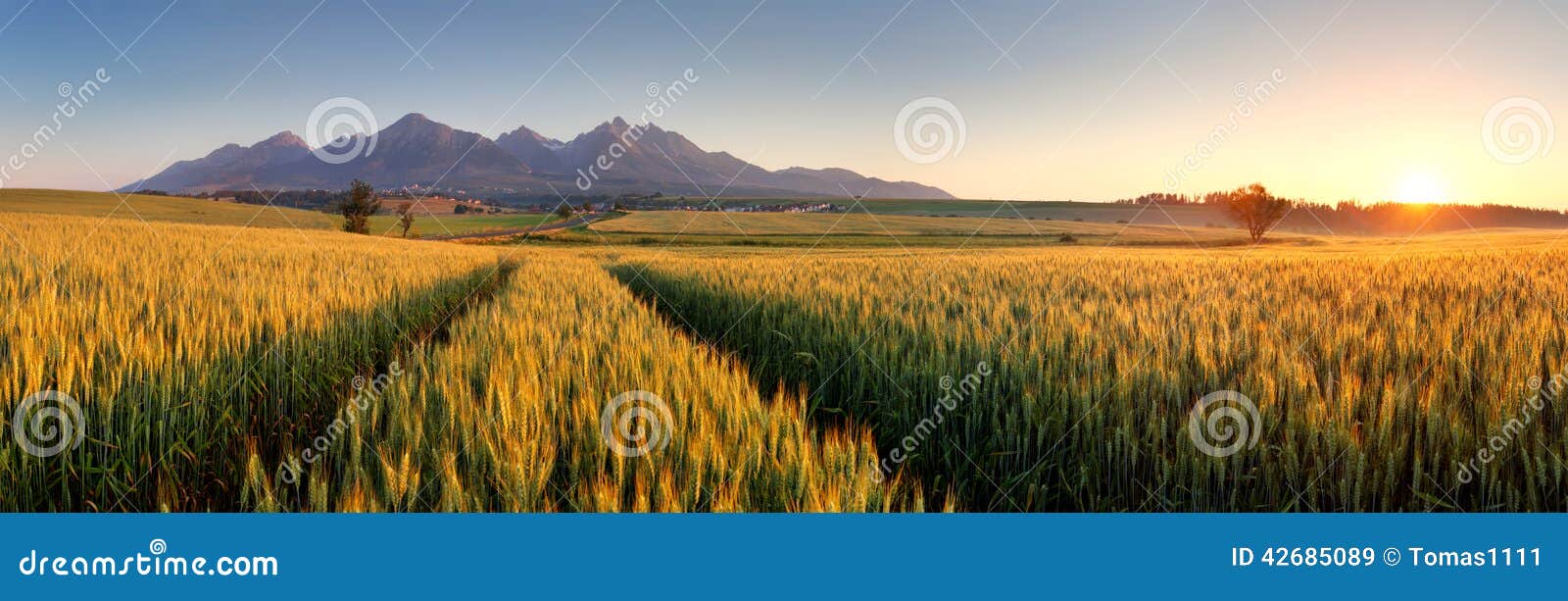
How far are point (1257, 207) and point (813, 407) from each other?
84.7m

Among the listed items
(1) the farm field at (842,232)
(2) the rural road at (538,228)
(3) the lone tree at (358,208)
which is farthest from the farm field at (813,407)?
(3) the lone tree at (358,208)

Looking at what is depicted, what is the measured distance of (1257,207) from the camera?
71.7m

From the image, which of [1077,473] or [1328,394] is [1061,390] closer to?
[1077,473]

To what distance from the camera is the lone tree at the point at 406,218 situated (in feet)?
281

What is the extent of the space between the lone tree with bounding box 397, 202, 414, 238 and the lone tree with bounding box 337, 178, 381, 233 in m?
4.70

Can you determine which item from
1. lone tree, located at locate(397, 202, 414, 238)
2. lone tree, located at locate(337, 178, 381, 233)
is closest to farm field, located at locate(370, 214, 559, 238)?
lone tree, located at locate(397, 202, 414, 238)

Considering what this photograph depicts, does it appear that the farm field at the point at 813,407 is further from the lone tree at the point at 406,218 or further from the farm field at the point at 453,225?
the lone tree at the point at 406,218

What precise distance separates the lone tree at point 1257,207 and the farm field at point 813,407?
259 feet

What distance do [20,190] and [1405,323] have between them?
121109mm

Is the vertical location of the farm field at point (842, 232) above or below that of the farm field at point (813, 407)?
above

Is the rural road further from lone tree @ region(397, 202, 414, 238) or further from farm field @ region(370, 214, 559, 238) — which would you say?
lone tree @ region(397, 202, 414, 238)

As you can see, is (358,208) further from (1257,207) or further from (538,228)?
(1257,207)

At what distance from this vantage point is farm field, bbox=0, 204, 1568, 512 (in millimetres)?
2277

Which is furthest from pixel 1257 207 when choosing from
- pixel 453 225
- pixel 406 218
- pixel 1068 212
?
pixel 406 218
